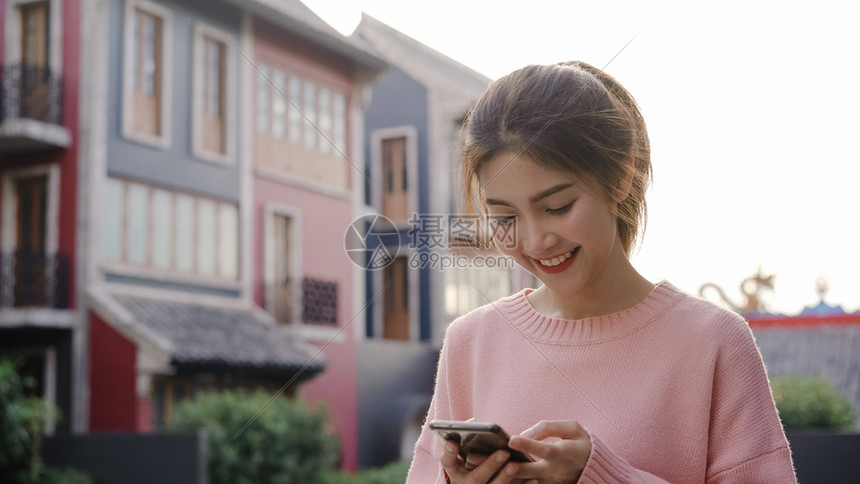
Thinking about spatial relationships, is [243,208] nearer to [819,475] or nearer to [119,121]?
[119,121]

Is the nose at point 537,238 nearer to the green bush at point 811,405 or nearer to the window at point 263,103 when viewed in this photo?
the green bush at point 811,405

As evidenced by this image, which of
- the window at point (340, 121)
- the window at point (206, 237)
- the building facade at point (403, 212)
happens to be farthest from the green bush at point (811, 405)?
the window at point (206, 237)

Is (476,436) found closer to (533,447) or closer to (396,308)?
(533,447)

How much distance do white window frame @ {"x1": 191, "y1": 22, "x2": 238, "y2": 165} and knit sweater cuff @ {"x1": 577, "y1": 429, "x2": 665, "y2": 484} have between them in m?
3.70

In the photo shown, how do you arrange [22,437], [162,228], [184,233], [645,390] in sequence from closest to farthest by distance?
1. [645,390]
2. [22,437]
3. [162,228]
4. [184,233]

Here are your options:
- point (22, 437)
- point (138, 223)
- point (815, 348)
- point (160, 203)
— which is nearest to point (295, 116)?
point (160, 203)

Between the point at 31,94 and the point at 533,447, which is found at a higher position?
the point at 31,94

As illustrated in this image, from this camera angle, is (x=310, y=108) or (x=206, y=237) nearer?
(x=206, y=237)

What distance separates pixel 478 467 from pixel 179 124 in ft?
12.0

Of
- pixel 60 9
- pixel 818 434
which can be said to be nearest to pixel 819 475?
pixel 818 434

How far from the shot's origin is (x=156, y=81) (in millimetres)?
3818

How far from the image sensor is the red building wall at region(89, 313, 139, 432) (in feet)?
11.4

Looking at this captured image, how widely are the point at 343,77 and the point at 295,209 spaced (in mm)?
875

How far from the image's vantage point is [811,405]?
385cm
